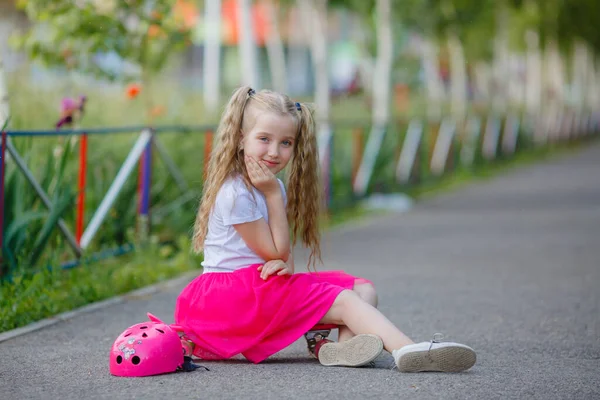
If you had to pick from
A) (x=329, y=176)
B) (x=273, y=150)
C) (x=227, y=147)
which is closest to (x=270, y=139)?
(x=273, y=150)

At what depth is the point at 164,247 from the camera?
9.89 m

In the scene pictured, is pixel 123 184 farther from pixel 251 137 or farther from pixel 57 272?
pixel 251 137

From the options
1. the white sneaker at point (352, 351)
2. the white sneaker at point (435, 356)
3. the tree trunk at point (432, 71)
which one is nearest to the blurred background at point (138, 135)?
the white sneaker at point (352, 351)

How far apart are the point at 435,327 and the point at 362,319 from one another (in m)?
1.61

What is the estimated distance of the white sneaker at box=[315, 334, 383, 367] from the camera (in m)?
5.45

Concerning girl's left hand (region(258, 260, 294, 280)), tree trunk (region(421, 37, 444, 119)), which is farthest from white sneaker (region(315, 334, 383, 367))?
tree trunk (region(421, 37, 444, 119))

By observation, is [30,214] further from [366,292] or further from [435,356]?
[435,356]

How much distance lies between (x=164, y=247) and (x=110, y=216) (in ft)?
2.09

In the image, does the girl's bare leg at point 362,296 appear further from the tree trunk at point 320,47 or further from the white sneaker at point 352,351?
the tree trunk at point 320,47

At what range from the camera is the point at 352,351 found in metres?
5.55

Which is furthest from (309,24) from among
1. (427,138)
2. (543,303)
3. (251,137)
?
(251,137)

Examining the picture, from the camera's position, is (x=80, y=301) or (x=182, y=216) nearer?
(x=80, y=301)

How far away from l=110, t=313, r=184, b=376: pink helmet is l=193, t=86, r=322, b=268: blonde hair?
60 cm

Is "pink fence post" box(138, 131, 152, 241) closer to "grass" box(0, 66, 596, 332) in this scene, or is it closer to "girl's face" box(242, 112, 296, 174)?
"grass" box(0, 66, 596, 332)
